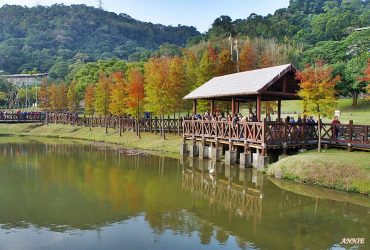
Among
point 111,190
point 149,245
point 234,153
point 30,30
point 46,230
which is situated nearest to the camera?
point 149,245

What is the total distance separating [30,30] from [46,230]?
205407 millimetres

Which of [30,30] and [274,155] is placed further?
[30,30]

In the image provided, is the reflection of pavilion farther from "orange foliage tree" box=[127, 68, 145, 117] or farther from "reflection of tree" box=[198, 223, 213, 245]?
"orange foliage tree" box=[127, 68, 145, 117]

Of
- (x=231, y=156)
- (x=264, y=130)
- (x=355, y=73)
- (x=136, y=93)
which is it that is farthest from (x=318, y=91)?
(x=355, y=73)

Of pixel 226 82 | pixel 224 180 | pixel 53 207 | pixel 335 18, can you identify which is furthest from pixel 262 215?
pixel 335 18

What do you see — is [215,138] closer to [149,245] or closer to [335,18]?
[149,245]

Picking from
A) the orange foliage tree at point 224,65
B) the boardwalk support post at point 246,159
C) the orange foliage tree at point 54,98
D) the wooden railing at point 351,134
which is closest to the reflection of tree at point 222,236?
the boardwalk support post at point 246,159

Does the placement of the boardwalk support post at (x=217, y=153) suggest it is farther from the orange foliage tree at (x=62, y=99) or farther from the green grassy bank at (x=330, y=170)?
the orange foliage tree at (x=62, y=99)

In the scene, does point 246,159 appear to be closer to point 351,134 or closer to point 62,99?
point 351,134

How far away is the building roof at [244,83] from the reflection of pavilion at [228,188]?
15.4 feet

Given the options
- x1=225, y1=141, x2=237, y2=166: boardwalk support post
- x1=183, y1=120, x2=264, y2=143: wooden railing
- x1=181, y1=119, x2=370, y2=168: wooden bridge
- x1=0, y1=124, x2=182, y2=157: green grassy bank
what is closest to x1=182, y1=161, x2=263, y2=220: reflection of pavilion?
x1=225, y1=141, x2=237, y2=166: boardwalk support post

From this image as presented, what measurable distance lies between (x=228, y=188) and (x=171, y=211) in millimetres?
4879

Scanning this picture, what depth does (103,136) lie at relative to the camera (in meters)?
42.5

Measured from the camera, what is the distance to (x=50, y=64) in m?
156
